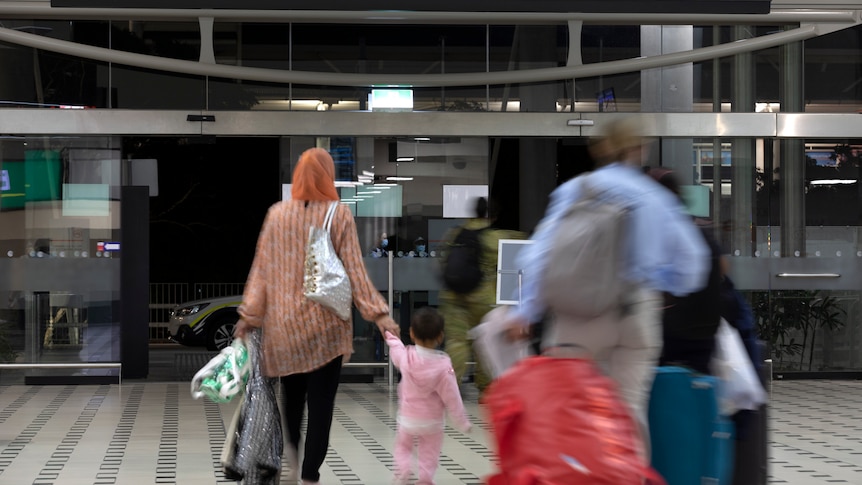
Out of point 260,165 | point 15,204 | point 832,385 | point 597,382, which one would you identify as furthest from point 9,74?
point 260,165

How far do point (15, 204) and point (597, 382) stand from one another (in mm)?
10700

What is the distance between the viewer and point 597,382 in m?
4.09

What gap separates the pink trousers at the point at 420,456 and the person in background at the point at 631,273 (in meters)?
1.84

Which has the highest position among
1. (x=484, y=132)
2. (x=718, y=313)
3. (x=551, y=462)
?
(x=484, y=132)

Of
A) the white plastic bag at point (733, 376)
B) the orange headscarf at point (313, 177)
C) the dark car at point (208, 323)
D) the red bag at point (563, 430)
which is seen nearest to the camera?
the red bag at point (563, 430)

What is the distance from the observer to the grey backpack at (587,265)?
4.40 m

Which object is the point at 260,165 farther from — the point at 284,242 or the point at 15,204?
the point at 284,242

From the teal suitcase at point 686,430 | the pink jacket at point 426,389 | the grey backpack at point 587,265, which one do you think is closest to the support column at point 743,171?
the pink jacket at point 426,389

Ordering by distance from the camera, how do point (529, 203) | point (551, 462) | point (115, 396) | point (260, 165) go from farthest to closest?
1. point (260, 165)
2. point (529, 203)
3. point (115, 396)
4. point (551, 462)

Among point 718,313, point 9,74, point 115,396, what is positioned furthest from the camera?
point 9,74

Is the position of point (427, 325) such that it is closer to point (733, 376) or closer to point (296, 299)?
point (296, 299)

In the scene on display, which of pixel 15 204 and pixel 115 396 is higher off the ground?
pixel 15 204

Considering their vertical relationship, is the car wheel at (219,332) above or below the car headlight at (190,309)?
below

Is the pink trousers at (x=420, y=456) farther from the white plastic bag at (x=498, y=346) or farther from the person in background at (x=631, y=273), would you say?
the person in background at (x=631, y=273)
